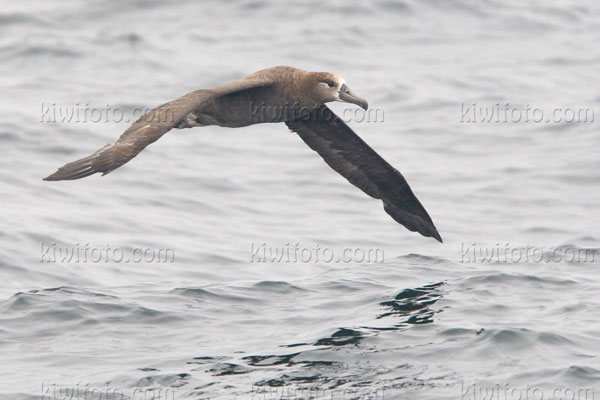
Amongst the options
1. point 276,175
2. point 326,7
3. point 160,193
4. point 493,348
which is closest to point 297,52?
point 326,7

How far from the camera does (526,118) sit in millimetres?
24000

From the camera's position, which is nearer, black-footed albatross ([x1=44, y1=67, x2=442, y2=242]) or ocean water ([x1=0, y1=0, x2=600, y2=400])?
black-footed albatross ([x1=44, y1=67, x2=442, y2=242])

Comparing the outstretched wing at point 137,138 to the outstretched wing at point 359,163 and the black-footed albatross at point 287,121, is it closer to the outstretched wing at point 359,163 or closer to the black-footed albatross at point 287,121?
the black-footed albatross at point 287,121

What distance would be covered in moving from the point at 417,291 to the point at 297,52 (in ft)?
50.1

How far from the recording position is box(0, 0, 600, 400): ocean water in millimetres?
11148

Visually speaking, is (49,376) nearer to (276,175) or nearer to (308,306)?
(308,306)

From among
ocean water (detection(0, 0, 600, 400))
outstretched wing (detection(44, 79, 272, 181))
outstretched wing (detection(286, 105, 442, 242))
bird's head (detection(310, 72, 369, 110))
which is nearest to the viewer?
outstretched wing (detection(44, 79, 272, 181))

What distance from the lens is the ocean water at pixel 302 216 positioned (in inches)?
439

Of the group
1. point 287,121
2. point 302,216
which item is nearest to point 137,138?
point 287,121

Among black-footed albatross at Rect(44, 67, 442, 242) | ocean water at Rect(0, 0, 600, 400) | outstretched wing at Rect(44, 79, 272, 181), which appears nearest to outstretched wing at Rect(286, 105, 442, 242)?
black-footed albatross at Rect(44, 67, 442, 242)

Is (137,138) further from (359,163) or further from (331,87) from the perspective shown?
(359,163)

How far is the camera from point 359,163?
1417 centimetres

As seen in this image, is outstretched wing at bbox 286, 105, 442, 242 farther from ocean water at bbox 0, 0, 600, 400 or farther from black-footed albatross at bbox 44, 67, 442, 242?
ocean water at bbox 0, 0, 600, 400

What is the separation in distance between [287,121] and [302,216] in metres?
5.65
